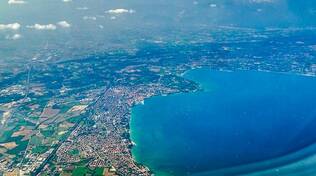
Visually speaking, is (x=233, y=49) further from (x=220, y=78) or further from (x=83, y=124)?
(x=83, y=124)

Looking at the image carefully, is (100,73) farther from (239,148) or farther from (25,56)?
(239,148)

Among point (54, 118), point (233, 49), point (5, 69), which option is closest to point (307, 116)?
point (54, 118)

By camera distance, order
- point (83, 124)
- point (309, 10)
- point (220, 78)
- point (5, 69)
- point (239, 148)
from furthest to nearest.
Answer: point (309, 10), point (5, 69), point (220, 78), point (83, 124), point (239, 148)

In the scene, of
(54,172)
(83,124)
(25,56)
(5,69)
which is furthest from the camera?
(25,56)

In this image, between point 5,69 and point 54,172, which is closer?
point 54,172

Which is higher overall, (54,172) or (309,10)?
(309,10)

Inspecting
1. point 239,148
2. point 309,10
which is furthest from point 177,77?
point 309,10
